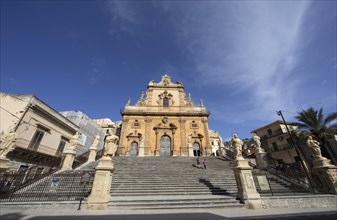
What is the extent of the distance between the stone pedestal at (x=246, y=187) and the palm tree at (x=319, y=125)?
1524 cm

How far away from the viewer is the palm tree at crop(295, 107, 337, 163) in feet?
54.2

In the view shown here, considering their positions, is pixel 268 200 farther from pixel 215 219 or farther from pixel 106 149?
pixel 106 149

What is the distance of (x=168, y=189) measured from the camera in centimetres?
855

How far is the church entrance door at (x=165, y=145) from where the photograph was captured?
22891mm

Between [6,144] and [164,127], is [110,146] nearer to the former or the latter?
[6,144]

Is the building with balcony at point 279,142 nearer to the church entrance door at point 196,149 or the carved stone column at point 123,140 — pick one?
the church entrance door at point 196,149

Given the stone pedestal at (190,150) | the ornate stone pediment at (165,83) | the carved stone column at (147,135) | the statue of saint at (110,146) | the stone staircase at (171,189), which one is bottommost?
the stone staircase at (171,189)

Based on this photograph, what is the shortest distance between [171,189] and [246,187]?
373cm

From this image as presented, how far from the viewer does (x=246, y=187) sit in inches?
271

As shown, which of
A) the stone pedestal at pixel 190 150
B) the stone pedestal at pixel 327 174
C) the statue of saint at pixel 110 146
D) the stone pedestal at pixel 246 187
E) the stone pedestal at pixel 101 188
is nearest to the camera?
the stone pedestal at pixel 101 188

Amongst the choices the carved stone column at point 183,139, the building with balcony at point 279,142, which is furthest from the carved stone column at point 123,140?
the building with balcony at point 279,142

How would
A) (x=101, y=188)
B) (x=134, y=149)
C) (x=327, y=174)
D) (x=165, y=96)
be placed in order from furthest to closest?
(x=165, y=96), (x=134, y=149), (x=327, y=174), (x=101, y=188)

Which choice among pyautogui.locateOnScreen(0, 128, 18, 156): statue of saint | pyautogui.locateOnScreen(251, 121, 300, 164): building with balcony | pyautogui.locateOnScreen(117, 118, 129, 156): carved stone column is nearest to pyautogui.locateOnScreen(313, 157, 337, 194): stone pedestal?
pyautogui.locateOnScreen(0, 128, 18, 156): statue of saint

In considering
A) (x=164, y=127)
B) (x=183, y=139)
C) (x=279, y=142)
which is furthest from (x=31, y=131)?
(x=279, y=142)
